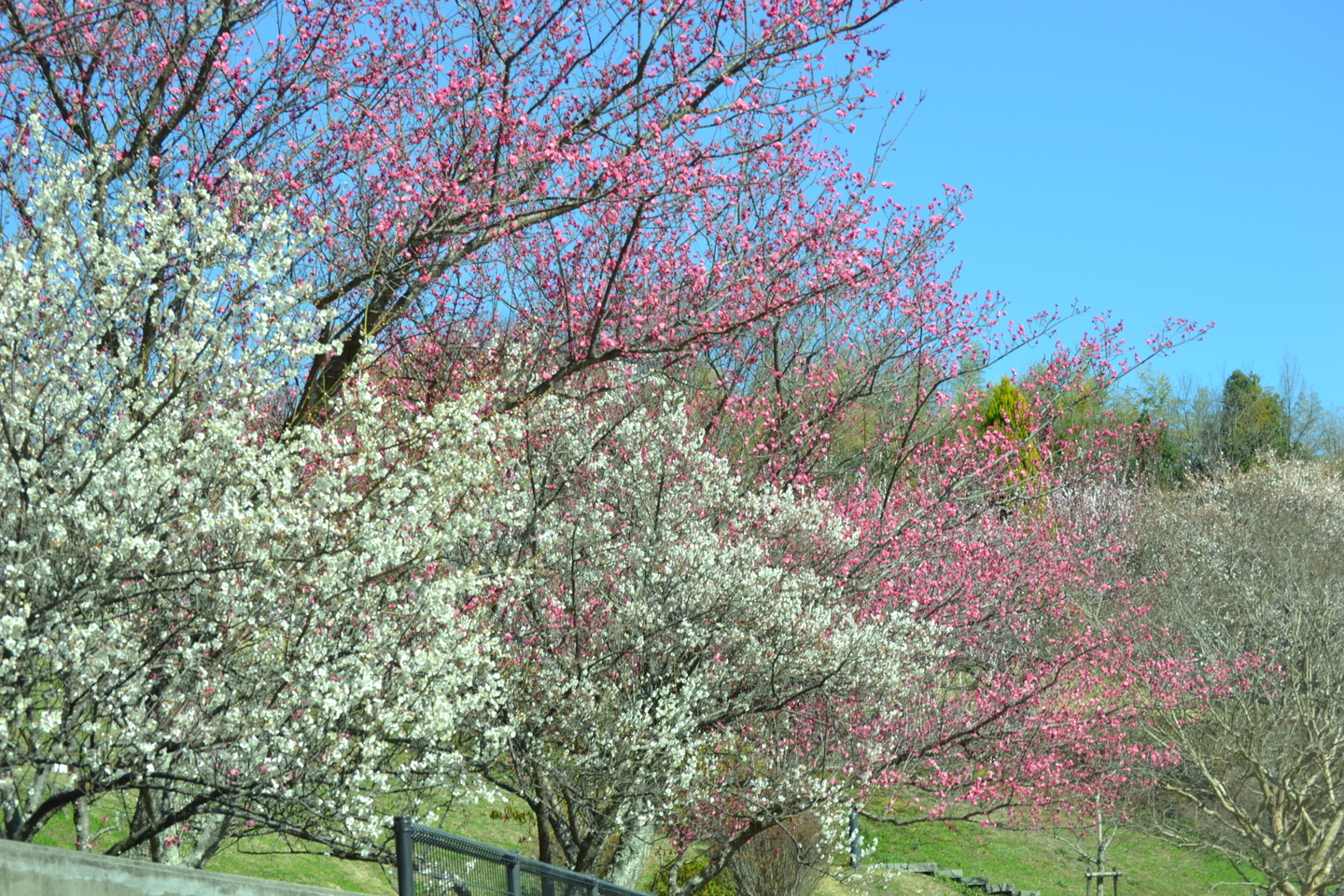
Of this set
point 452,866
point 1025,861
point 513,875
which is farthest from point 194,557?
point 1025,861

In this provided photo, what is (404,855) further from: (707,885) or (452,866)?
(707,885)

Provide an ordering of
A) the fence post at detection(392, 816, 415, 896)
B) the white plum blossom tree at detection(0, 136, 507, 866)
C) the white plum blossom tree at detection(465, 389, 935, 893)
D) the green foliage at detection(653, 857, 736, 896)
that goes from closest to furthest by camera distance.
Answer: the fence post at detection(392, 816, 415, 896) < the white plum blossom tree at detection(0, 136, 507, 866) < the white plum blossom tree at detection(465, 389, 935, 893) < the green foliage at detection(653, 857, 736, 896)

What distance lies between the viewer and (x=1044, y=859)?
86.1ft

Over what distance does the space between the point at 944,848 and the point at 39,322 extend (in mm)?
24448

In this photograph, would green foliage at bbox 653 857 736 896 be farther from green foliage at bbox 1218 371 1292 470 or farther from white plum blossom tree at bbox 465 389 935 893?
green foliage at bbox 1218 371 1292 470

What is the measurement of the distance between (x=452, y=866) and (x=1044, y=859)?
2401cm

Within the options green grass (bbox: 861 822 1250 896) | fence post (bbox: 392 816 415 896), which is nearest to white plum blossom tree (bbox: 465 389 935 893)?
fence post (bbox: 392 816 415 896)

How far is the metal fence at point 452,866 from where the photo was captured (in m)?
5.05

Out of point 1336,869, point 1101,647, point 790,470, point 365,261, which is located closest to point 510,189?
point 365,261

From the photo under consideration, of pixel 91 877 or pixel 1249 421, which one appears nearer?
pixel 91 877

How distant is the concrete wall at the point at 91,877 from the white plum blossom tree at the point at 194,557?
89 centimetres

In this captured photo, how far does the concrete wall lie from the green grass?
2094cm

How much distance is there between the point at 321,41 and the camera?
10133 mm

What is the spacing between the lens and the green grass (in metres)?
24.9
